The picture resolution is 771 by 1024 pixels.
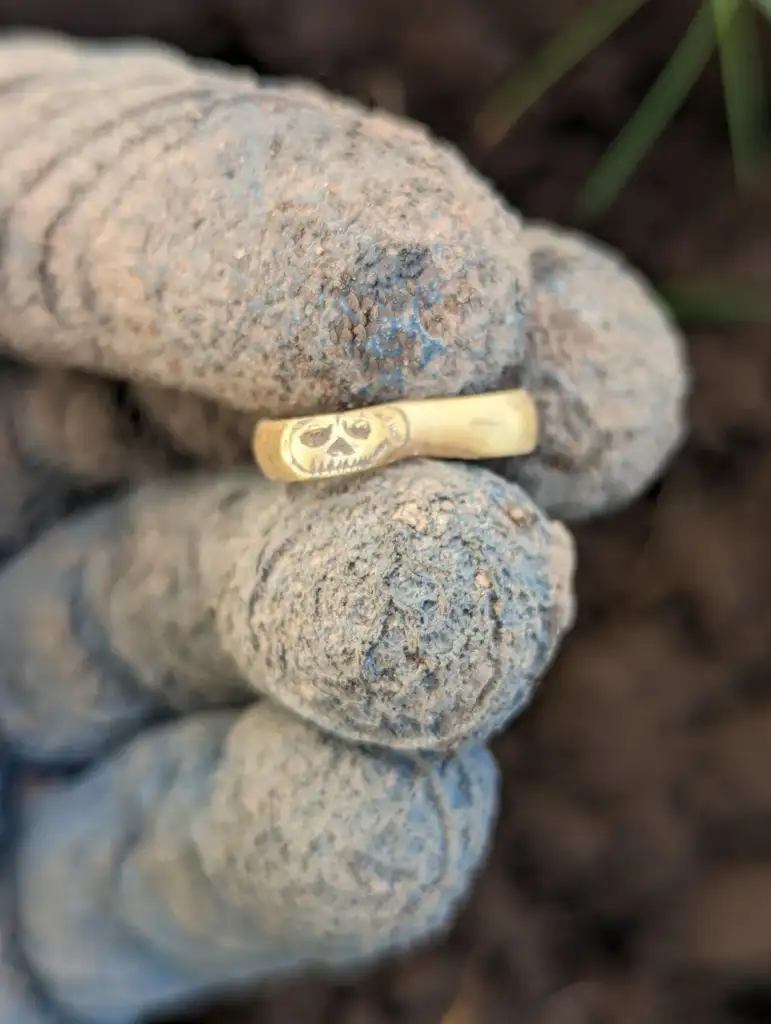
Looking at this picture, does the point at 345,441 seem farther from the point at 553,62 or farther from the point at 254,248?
the point at 553,62

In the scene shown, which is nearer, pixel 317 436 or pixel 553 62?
pixel 317 436

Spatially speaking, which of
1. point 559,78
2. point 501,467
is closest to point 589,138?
point 559,78

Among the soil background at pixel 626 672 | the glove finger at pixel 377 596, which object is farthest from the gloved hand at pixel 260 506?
the soil background at pixel 626 672

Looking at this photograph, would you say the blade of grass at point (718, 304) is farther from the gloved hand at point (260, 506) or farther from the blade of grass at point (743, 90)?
the gloved hand at point (260, 506)

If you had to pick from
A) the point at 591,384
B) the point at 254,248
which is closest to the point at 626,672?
the point at 591,384

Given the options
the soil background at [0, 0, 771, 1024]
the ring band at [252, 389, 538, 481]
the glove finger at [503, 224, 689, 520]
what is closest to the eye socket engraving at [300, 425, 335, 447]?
the ring band at [252, 389, 538, 481]

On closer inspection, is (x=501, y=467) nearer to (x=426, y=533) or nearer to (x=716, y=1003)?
(x=426, y=533)
